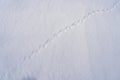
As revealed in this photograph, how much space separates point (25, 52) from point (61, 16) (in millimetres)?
245

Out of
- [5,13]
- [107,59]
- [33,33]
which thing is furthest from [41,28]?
[107,59]

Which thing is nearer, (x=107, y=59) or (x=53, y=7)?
(x=107, y=59)

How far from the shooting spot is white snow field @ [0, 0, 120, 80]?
25.9 inches

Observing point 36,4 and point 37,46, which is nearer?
point 37,46

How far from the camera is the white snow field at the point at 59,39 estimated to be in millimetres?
658

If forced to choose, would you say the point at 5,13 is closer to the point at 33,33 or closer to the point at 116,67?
the point at 33,33

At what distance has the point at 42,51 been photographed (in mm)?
690

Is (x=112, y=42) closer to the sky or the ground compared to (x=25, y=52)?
closer to the ground

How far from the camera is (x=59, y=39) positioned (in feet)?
2.34

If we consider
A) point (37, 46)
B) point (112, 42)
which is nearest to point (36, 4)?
point (37, 46)

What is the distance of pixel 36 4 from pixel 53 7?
0.09 meters

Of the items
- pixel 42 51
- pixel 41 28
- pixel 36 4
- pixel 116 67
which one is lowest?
pixel 116 67

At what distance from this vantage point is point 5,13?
0.78m

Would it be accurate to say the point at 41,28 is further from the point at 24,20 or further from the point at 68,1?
the point at 68,1
